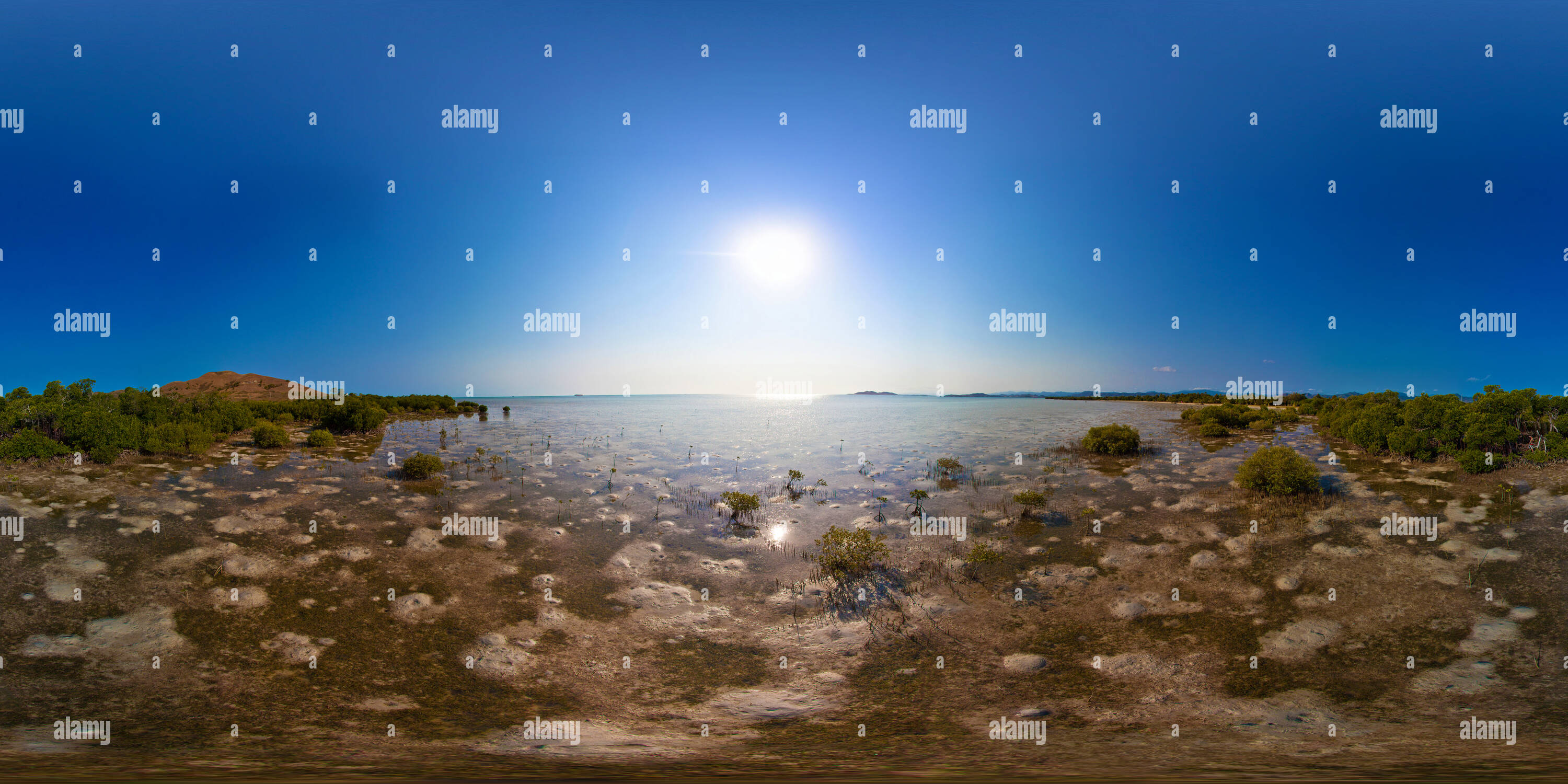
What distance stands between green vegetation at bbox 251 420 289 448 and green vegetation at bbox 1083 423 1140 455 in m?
42.7

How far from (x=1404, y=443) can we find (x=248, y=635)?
120 feet

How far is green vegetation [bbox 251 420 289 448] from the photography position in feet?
83.4

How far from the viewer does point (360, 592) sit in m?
10.6

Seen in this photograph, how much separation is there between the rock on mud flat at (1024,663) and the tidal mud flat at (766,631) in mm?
94

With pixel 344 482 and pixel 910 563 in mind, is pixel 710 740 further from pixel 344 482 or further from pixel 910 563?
pixel 344 482

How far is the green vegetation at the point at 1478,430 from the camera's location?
60.7 ft

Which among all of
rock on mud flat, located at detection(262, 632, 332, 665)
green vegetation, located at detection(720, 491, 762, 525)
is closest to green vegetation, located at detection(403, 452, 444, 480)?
green vegetation, located at detection(720, 491, 762, 525)

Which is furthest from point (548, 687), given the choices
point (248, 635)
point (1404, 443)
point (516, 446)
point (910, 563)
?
point (1404, 443)

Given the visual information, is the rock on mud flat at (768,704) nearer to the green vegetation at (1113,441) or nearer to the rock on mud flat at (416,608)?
the rock on mud flat at (416,608)

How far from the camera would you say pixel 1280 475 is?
1717cm

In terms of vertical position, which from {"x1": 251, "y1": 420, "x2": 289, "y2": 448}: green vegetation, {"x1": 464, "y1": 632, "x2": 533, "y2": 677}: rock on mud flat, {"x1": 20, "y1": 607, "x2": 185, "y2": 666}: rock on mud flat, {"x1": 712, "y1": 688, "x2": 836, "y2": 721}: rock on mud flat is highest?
{"x1": 251, "y1": 420, "x2": 289, "y2": 448}: green vegetation

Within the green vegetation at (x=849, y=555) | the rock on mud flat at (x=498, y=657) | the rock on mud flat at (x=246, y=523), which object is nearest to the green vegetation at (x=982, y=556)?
the green vegetation at (x=849, y=555)

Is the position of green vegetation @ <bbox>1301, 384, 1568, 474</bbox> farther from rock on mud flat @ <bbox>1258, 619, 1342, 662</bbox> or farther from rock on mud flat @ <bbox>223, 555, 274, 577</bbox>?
rock on mud flat @ <bbox>223, 555, 274, 577</bbox>

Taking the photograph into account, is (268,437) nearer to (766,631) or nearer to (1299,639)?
(766,631)
